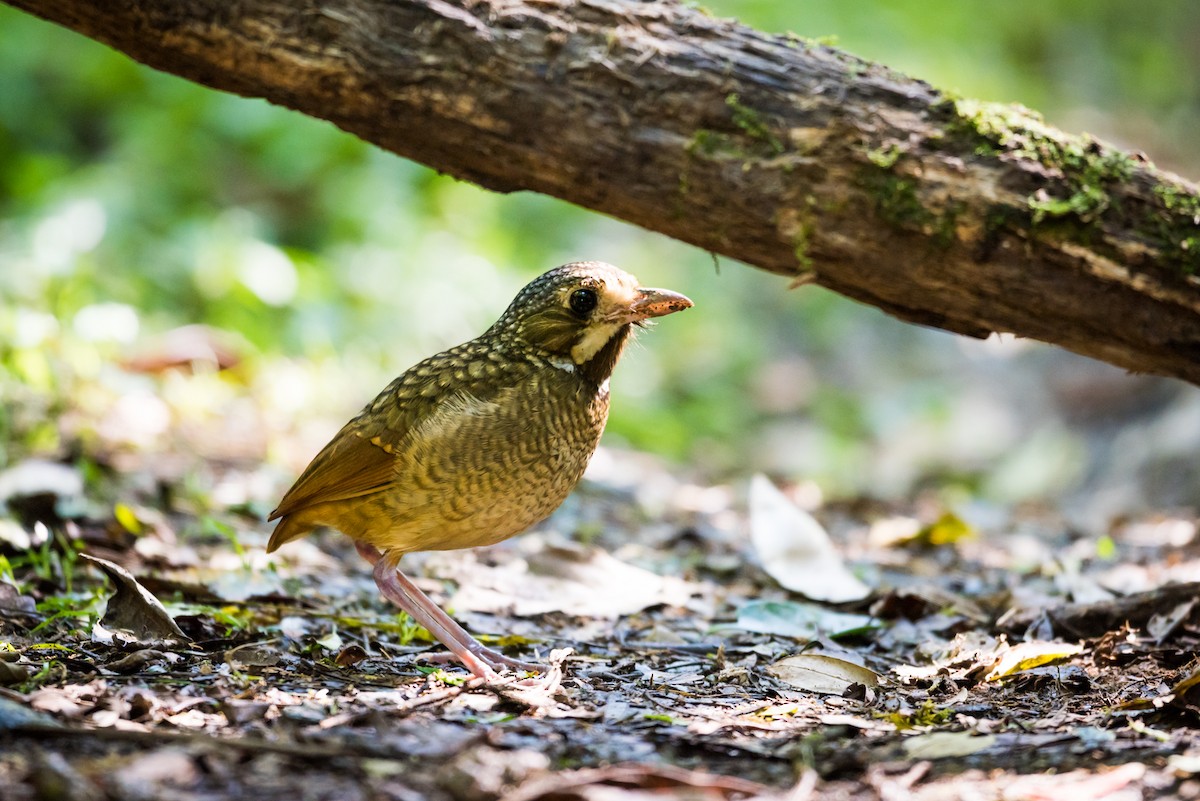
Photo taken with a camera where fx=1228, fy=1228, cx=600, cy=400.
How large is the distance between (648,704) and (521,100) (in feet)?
6.54

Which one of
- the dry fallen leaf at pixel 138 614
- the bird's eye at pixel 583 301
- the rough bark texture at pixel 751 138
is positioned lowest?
the dry fallen leaf at pixel 138 614

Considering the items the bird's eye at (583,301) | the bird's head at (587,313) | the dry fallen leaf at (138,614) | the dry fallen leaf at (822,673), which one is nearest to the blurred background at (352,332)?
the dry fallen leaf at (138,614)

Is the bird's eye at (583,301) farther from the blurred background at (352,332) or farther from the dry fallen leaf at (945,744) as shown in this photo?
the blurred background at (352,332)

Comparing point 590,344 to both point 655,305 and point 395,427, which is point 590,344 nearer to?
point 655,305

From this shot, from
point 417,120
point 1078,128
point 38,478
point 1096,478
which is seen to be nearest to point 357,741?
point 417,120

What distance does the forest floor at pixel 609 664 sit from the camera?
2.65 m

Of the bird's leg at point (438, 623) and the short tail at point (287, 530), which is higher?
the short tail at point (287, 530)

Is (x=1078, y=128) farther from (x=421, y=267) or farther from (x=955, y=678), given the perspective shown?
(x=955, y=678)

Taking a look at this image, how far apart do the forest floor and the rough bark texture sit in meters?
1.18

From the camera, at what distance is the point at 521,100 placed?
4070mm

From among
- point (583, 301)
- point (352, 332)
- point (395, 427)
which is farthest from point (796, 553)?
point (352, 332)

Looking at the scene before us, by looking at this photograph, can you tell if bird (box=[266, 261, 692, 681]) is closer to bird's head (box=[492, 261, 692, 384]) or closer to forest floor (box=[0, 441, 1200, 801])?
bird's head (box=[492, 261, 692, 384])

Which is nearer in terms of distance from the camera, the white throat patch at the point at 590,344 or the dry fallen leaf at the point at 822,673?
the dry fallen leaf at the point at 822,673

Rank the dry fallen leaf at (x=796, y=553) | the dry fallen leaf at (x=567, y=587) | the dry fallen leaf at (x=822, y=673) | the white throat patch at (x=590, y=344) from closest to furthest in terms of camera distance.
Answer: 1. the dry fallen leaf at (x=822, y=673)
2. the white throat patch at (x=590, y=344)
3. the dry fallen leaf at (x=567, y=587)
4. the dry fallen leaf at (x=796, y=553)
